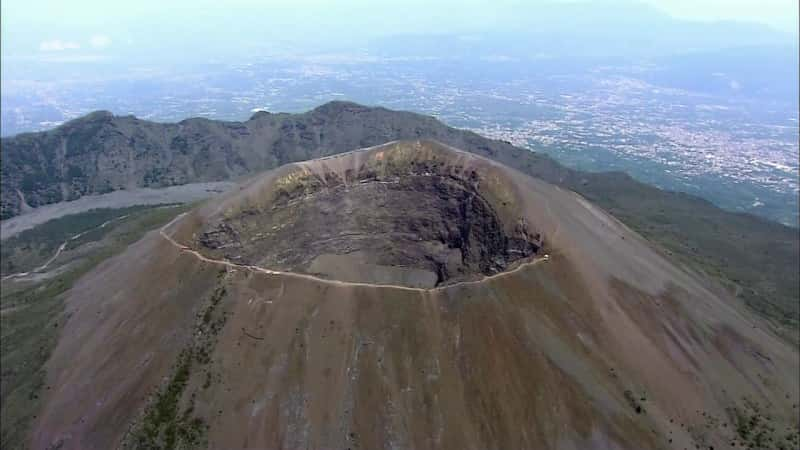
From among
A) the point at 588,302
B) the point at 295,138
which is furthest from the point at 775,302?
the point at 295,138

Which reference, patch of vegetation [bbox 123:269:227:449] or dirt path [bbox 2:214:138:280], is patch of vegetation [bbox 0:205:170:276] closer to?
dirt path [bbox 2:214:138:280]

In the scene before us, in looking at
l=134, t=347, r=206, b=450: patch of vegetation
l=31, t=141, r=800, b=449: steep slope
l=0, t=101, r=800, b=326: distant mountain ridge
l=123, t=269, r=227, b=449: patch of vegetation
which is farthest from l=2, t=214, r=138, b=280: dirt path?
l=134, t=347, r=206, b=450: patch of vegetation

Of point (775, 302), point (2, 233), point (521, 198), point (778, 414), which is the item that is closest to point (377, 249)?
point (521, 198)

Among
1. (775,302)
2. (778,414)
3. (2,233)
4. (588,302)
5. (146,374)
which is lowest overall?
(2,233)

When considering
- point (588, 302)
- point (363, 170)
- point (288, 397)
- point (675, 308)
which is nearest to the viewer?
point (288, 397)

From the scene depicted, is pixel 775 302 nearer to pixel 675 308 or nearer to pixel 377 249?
pixel 675 308

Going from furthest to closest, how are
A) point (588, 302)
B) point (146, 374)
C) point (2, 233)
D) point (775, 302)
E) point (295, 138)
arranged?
point (295, 138), point (2, 233), point (775, 302), point (588, 302), point (146, 374)

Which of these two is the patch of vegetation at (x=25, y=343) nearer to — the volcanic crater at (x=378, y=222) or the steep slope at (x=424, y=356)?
the steep slope at (x=424, y=356)

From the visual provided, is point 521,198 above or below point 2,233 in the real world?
above

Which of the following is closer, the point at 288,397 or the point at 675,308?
the point at 288,397
